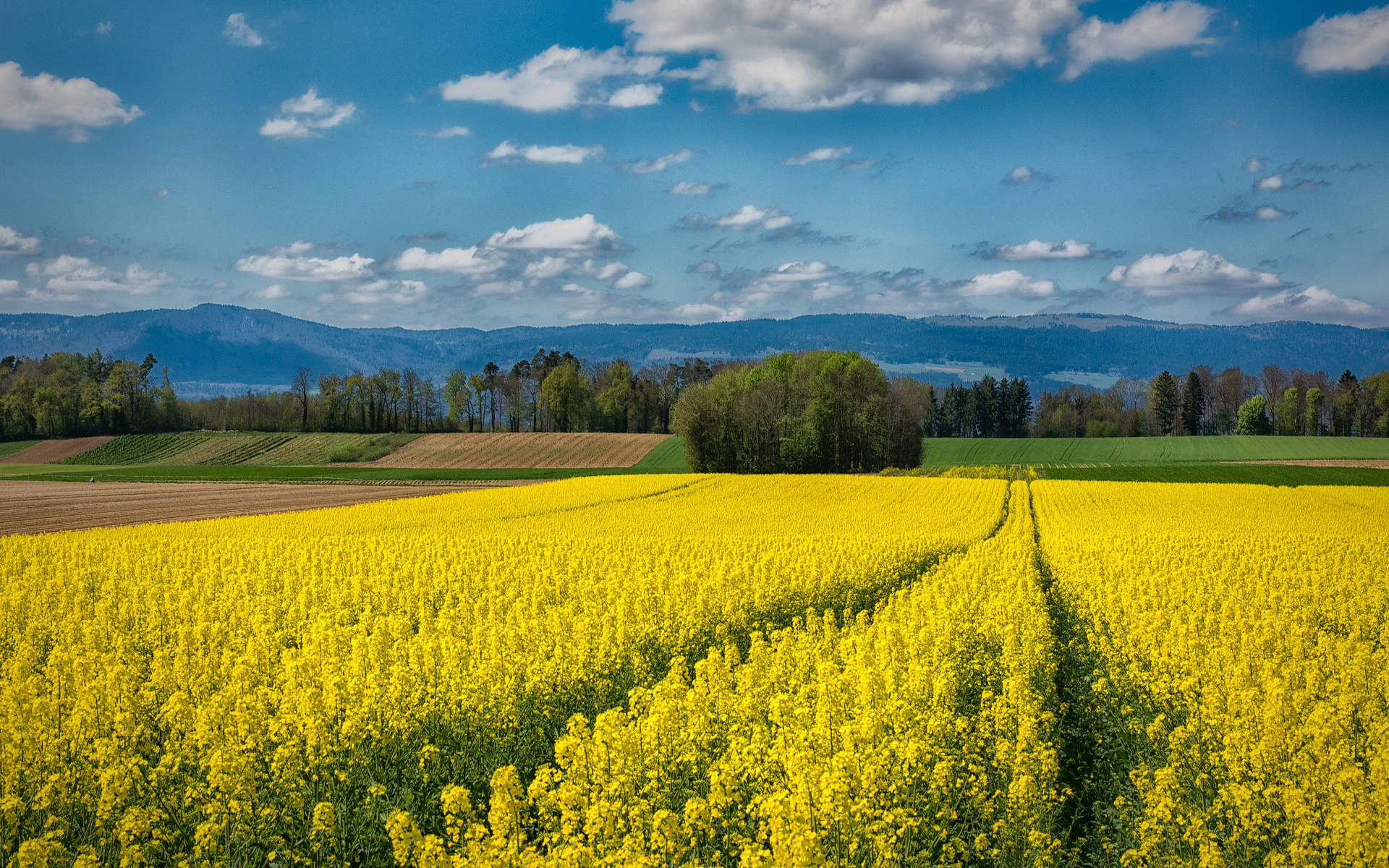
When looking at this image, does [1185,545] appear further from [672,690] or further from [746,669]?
[672,690]

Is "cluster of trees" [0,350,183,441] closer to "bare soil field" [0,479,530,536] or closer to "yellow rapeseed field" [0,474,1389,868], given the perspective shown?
"bare soil field" [0,479,530,536]

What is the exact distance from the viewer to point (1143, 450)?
10962 centimetres

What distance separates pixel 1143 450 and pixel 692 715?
117971 millimetres

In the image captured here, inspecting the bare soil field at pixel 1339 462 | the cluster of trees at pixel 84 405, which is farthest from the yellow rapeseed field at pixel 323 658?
the cluster of trees at pixel 84 405

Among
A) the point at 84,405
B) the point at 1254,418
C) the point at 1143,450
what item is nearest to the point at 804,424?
the point at 1143,450

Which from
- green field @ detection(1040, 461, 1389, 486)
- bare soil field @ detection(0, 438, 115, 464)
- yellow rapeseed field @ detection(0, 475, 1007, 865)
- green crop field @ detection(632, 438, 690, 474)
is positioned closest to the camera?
yellow rapeseed field @ detection(0, 475, 1007, 865)

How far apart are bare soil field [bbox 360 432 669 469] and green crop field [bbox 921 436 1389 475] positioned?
3465 centimetres

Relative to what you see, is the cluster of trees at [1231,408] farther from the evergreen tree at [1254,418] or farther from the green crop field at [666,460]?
the green crop field at [666,460]

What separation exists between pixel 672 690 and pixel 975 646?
545cm

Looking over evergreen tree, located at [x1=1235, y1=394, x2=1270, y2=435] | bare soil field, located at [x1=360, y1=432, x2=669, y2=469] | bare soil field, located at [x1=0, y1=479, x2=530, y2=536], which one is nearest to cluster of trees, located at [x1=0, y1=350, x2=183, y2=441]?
bare soil field, located at [x1=360, y1=432, x2=669, y2=469]

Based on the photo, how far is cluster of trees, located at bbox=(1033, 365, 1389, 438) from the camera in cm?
13000

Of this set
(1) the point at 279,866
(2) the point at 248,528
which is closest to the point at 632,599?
(1) the point at 279,866

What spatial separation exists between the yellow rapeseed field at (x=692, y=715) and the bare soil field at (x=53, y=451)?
338 feet

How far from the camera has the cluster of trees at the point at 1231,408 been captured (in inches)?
5118
